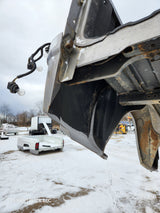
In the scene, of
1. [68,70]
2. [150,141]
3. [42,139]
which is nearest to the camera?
[68,70]

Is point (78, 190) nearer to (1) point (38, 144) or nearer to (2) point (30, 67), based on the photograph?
(2) point (30, 67)

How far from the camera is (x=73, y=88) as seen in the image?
3.99 ft

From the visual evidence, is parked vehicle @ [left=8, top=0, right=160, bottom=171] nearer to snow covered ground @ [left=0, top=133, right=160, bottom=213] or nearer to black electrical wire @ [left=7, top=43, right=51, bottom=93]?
black electrical wire @ [left=7, top=43, right=51, bottom=93]

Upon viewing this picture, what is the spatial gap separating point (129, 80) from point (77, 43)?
54 cm

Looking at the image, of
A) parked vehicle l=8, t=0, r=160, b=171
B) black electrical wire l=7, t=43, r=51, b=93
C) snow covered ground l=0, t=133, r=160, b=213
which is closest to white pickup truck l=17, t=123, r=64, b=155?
snow covered ground l=0, t=133, r=160, b=213

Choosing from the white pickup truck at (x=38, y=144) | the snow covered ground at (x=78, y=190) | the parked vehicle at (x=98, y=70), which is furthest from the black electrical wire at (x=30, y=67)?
the white pickup truck at (x=38, y=144)

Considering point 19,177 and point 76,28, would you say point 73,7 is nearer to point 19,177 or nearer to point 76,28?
point 76,28


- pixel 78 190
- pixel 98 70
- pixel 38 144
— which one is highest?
pixel 98 70

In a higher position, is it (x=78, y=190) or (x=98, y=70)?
(x=98, y=70)

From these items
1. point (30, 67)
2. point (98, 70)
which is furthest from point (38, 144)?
point (98, 70)

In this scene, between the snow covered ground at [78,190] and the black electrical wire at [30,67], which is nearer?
the black electrical wire at [30,67]

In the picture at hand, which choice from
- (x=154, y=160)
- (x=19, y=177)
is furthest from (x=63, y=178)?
(x=154, y=160)

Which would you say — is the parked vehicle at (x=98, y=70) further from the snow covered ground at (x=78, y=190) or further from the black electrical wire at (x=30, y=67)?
the snow covered ground at (x=78, y=190)

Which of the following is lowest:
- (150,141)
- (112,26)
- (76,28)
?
(150,141)
